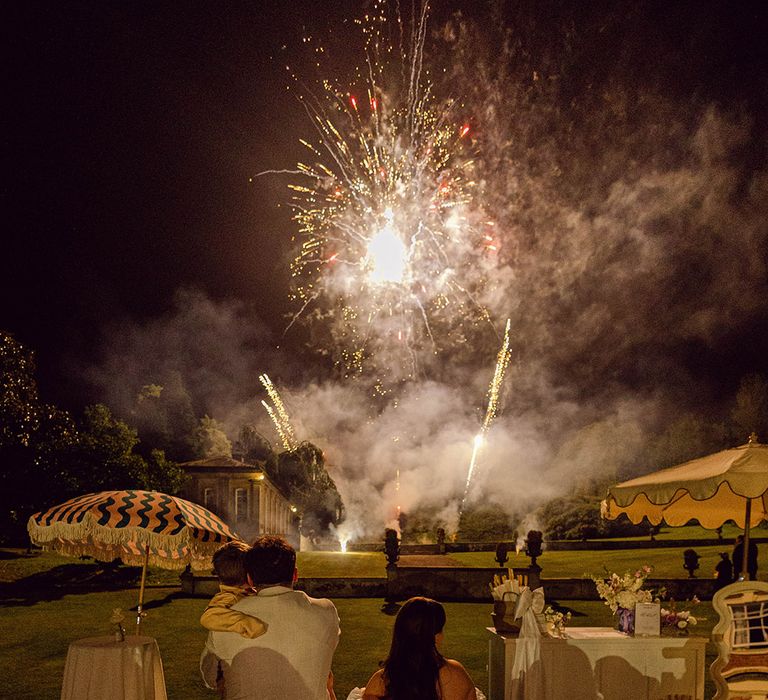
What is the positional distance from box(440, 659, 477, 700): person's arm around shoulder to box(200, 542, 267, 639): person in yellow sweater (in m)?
1.12

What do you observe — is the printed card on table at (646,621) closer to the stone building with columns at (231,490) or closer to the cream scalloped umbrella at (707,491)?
Answer: the cream scalloped umbrella at (707,491)

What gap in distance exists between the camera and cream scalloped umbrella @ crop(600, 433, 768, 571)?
7.16 m

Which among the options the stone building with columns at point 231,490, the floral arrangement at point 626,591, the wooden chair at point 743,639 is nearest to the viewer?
the wooden chair at point 743,639

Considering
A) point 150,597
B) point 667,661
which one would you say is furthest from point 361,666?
point 150,597

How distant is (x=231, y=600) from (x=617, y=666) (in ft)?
15.2

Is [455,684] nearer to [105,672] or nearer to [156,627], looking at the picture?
[105,672]

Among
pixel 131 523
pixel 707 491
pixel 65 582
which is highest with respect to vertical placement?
pixel 707 491

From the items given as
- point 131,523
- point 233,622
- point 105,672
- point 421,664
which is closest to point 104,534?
point 131,523

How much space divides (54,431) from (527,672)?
91.5 feet

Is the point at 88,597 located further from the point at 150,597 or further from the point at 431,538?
the point at 431,538

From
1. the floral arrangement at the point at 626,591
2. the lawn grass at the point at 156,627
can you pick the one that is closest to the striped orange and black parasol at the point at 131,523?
the lawn grass at the point at 156,627

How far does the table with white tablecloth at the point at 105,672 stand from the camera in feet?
16.2

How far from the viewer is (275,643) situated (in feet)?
12.3

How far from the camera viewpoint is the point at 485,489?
5500cm
